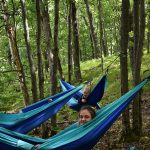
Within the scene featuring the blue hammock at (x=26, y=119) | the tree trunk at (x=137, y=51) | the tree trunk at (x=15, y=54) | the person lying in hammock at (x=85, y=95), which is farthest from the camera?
the tree trunk at (x=15, y=54)

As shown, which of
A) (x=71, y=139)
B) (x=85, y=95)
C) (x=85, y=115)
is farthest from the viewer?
(x=85, y=95)

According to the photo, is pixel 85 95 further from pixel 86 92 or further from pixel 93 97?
pixel 93 97

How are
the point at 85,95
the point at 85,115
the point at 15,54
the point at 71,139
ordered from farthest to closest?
the point at 15,54 → the point at 85,95 → the point at 85,115 → the point at 71,139

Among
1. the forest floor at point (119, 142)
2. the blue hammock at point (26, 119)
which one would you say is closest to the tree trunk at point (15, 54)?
the forest floor at point (119, 142)

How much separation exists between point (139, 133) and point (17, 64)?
140 inches

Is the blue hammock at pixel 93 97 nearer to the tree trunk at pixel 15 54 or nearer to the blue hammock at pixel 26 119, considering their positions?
the blue hammock at pixel 26 119

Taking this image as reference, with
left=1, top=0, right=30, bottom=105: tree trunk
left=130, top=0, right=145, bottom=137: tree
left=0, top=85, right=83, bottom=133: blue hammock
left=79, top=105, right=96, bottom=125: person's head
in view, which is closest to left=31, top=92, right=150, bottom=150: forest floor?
left=130, top=0, right=145, bottom=137: tree

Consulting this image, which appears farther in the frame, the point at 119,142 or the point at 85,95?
the point at 119,142

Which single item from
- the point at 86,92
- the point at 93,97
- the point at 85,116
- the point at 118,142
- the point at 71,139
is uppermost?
the point at 85,116

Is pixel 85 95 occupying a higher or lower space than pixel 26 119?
lower

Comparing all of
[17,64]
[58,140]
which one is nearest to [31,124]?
[58,140]

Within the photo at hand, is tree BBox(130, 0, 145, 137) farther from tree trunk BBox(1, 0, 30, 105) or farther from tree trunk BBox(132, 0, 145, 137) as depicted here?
tree trunk BBox(1, 0, 30, 105)

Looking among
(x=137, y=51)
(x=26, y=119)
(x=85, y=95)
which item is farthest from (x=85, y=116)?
(x=137, y=51)

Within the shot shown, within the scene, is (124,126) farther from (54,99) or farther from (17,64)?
Answer: (17,64)
